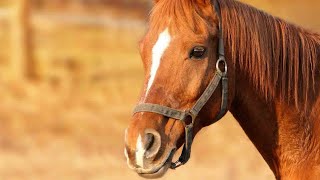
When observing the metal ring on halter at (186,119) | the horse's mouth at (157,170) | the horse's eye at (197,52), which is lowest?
the horse's mouth at (157,170)

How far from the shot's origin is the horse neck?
14.0 ft

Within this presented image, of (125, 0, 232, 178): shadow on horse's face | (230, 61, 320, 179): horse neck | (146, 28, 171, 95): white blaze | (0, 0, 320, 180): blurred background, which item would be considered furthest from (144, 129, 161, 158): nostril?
(0, 0, 320, 180): blurred background

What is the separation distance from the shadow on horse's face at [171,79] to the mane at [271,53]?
0.11 metres

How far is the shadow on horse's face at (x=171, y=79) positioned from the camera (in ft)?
13.0

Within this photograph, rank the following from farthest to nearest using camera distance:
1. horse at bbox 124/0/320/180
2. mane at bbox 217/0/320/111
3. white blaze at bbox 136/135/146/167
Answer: mane at bbox 217/0/320/111, horse at bbox 124/0/320/180, white blaze at bbox 136/135/146/167

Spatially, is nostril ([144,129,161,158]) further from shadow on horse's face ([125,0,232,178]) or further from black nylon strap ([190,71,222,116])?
black nylon strap ([190,71,222,116])

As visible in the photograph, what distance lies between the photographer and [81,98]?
1464cm

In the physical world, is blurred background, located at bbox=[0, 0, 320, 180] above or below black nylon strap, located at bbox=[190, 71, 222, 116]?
below

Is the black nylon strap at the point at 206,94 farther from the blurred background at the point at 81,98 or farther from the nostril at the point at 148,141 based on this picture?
the blurred background at the point at 81,98

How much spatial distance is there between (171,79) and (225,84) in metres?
0.28

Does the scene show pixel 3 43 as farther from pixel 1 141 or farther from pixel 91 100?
pixel 1 141

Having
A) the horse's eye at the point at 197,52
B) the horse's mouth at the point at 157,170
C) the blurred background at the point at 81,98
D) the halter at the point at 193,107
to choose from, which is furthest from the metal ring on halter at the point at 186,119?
the blurred background at the point at 81,98

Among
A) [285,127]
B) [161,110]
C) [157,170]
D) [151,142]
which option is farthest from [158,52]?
[285,127]

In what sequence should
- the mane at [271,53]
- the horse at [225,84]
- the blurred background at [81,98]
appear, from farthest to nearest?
the blurred background at [81,98]
the mane at [271,53]
the horse at [225,84]
